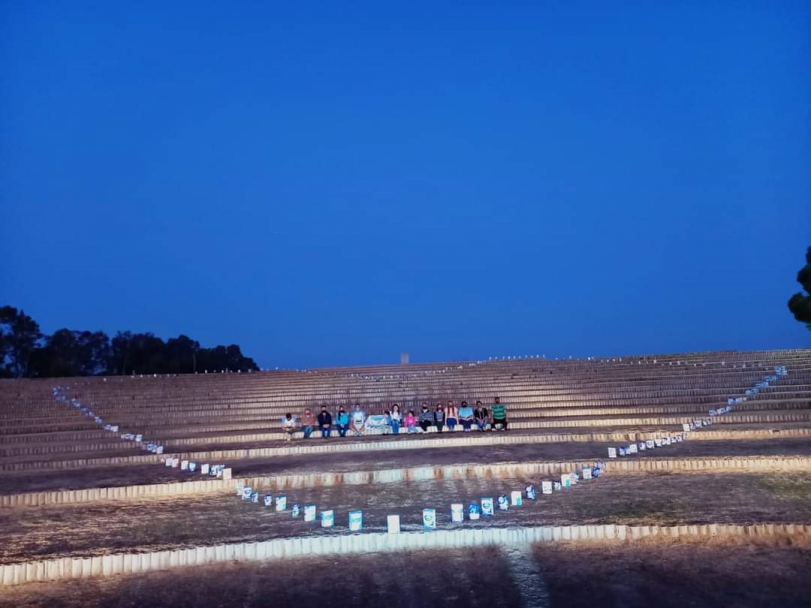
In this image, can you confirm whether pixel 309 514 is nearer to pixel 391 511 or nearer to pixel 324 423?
pixel 391 511

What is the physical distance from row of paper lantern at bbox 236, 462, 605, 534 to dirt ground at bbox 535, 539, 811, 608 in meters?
0.83

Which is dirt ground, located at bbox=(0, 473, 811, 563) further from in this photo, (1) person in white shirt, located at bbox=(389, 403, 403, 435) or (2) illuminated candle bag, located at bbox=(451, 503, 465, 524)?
(1) person in white shirt, located at bbox=(389, 403, 403, 435)

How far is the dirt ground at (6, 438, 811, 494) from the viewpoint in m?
7.28

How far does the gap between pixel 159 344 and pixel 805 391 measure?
29.2 meters

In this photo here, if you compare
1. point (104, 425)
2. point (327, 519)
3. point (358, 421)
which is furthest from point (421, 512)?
point (104, 425)

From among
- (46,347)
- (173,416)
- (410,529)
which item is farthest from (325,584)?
(46,347)

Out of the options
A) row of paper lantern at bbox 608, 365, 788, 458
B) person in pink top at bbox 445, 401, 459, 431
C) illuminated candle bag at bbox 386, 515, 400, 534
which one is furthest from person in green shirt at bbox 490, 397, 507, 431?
illuminated candle bag at bbox 386, 515, 400, 534

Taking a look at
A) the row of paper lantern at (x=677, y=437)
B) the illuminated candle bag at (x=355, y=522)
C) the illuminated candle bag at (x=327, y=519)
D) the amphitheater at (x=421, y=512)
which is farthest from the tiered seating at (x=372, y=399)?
the illuminated candle bag at (x=355, y=522)

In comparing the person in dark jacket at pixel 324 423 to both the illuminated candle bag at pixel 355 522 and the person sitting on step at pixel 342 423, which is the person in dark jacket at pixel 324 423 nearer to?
the person sitting on step at pixel 342 423

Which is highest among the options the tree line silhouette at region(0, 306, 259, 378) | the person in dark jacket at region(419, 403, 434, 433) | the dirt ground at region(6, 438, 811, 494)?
the tree line silhouette at region(0, 306, 259, 378)

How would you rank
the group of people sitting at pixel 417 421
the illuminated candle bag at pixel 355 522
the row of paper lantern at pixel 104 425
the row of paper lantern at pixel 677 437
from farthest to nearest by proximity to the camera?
1. the group of people sitting at pixel 417 421
2. the row of paper lantern at pixel 104 425
3. the row of paper lantern at pixel 677 437
4. the illuminated candle bag at pixel 355 522

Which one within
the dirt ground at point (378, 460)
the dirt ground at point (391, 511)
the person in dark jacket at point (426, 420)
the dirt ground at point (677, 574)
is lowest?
the dirt ground at point (677, 574)

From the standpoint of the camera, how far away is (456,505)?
5.28 m

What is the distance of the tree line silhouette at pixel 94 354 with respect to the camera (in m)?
27.5
